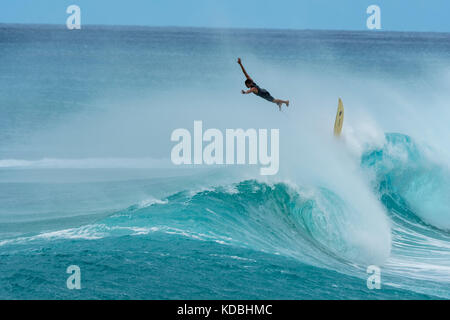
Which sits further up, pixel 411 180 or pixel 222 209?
pixel 411 180

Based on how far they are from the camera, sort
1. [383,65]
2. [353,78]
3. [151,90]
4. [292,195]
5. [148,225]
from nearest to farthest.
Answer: [148,225] < [292,195] < [151,90] < [353,78] < [383,65]

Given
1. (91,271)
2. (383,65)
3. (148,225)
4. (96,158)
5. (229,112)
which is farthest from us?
(383,65)

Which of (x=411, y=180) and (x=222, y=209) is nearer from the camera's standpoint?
(x=222, y=209)

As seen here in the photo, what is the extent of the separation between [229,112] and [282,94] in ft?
8.82

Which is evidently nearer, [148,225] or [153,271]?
[153,271]

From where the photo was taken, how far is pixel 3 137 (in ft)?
75.2

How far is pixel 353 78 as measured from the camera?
47.6m

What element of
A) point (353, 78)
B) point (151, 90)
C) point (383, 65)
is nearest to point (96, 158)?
point (151, 90)

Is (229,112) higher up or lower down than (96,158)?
higher up

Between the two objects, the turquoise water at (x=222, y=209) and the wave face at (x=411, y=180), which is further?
the wave face at (x=411, y=180)

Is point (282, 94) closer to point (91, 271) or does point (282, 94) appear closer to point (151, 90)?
point (151, 90)

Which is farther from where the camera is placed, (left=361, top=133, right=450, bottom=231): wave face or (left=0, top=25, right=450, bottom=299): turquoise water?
(left=361, top=133, right=450, bottom=231): wave face
